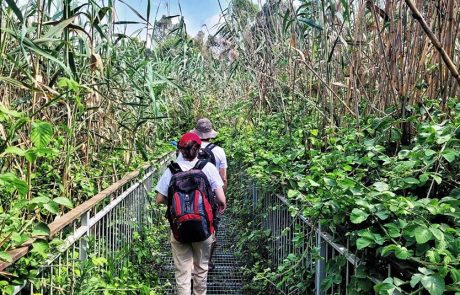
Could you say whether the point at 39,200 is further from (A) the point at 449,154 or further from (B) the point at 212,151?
(B) the point at 212,151

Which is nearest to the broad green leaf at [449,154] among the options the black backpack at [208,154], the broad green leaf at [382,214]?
the broad green leaf at [382,214]

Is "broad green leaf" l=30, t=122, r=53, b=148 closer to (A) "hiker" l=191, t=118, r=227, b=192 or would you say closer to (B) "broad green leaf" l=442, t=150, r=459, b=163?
(B) "broad green leaf" l=442, t=150, r=459, b=163

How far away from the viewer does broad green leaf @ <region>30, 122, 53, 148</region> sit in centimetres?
173

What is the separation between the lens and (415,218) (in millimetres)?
1562

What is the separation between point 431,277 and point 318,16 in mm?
2609

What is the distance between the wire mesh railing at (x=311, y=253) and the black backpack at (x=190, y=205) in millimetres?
546

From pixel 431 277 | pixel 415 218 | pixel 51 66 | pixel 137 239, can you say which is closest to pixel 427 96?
pixel 415 218

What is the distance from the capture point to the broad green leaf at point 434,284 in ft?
4.10

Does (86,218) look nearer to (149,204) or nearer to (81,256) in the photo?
(81,256)

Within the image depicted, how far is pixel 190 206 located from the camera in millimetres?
3254

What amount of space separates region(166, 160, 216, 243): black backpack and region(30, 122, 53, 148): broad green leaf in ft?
5.20

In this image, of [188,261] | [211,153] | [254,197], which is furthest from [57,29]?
[254,197]

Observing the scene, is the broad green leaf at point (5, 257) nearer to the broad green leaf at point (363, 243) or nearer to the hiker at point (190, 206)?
the broad green leaf at point (363, 243)

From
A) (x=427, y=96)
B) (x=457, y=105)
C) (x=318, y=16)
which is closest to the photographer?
(x=457, y=105)
